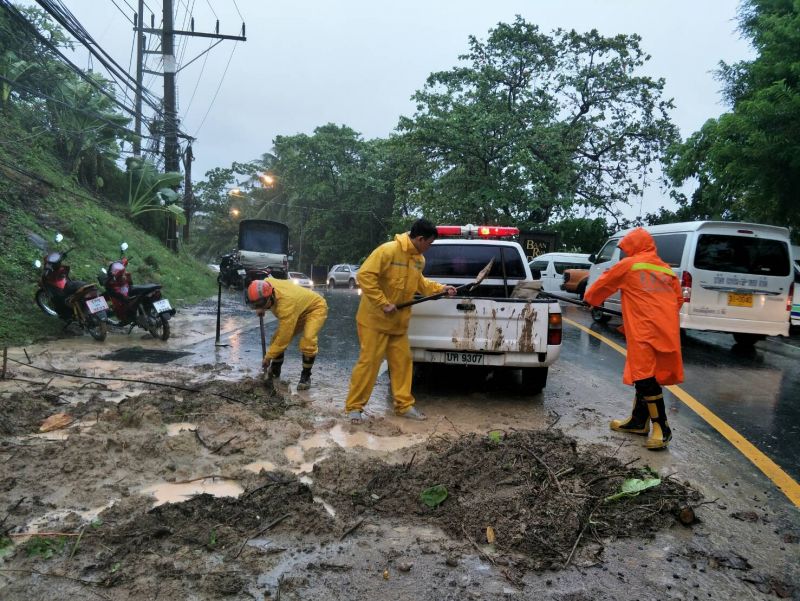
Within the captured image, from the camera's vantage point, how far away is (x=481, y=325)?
5.89 metres

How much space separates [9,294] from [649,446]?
858 cm

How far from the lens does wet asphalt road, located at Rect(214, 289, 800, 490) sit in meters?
5.35

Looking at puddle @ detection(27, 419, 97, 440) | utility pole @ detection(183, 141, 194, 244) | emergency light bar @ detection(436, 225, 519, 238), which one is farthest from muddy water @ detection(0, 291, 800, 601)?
utility pole @ detection(183, 141, 194, 244)

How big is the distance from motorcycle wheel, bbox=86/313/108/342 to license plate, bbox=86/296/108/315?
13cm

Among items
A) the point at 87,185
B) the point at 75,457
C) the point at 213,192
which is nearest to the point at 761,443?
the point at 75,457

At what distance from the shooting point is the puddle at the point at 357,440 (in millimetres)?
4598

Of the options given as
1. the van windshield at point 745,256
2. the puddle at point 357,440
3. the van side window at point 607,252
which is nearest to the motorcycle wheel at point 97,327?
the puddle at point 357,440

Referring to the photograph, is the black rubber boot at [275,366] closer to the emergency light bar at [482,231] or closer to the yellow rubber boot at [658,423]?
the emergency light bar at [482,231]

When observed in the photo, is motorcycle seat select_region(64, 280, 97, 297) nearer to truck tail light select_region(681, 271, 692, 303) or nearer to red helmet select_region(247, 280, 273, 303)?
red helmet select_region(247, 280, 273, 303)

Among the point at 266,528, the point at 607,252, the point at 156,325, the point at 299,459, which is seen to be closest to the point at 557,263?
the point at 607,252

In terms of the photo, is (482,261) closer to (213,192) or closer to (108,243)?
(108,243)

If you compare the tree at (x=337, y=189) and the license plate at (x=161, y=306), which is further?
the tree at (x=337, y=189)

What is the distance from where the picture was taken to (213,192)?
47.8m

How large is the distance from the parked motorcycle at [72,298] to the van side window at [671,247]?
8.76 metres
